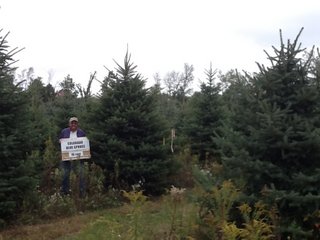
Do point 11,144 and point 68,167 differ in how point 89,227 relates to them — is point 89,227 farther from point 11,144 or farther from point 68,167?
point 68,167

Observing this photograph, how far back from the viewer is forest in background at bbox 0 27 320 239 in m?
6.30

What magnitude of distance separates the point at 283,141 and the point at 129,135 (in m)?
6.23

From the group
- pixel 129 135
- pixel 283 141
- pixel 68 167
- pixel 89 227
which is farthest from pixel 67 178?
pixel 283 141

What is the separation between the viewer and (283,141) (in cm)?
653

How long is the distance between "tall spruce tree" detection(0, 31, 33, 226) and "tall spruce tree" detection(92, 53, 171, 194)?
2658mm

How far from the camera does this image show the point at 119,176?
12102 mm

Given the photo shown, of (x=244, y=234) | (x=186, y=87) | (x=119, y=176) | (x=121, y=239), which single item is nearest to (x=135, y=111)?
(x=119, y=176)

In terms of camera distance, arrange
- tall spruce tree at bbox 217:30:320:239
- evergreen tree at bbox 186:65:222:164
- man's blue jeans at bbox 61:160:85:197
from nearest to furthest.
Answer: tall spruce tree at bbox 217:30:320:239
man's blue jeans at bbox 61:160:85:197
evergreen tree at bbox 186:65:222:164

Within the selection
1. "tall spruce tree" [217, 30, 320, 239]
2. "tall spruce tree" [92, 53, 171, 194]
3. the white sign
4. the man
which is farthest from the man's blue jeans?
"tall spruce tree" [217, 30, 320, 239]

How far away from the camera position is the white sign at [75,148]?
11.1m

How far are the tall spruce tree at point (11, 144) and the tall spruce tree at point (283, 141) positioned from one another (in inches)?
157

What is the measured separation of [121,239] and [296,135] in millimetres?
2649

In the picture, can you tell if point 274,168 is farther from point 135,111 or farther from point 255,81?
point 135,111

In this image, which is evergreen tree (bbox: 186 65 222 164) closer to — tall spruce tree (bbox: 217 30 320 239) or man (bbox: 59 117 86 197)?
man (bbox: 59 117 86 197)
